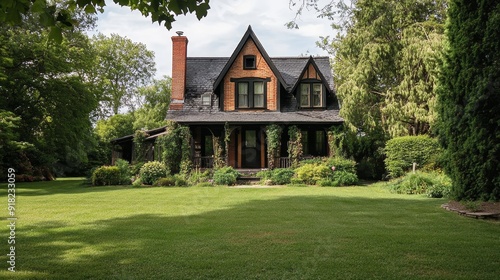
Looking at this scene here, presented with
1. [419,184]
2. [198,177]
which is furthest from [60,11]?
[198,177]

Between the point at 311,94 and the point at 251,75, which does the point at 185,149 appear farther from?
the point at 311,94

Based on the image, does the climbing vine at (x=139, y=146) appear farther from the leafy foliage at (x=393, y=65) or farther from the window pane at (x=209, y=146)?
the leafy foliage at (x=393, y=65)

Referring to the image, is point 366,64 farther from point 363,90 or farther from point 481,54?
point 481,54

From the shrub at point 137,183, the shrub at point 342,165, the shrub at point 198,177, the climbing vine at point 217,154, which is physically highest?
the climbing vine at point 217,154

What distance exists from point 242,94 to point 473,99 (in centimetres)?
1735

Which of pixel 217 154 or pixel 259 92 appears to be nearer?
pixel 217 154

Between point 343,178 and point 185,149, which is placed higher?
point 185,149

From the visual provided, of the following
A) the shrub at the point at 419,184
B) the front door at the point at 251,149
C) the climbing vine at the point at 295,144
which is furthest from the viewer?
the front door at the point at 251,149

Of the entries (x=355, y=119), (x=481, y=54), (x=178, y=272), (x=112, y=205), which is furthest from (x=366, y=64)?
(x=178, y=272)

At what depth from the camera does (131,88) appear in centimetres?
5712

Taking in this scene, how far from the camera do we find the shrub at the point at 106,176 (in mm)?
22406

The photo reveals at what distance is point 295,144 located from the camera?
25156mm

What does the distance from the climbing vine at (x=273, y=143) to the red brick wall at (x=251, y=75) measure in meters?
2.73

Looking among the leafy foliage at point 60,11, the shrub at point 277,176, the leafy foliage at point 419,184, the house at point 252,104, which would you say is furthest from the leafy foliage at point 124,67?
the leafy foliage at point 60,11
